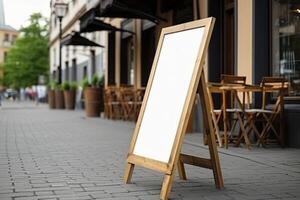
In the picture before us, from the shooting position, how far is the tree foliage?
5975cm

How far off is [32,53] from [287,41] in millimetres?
52288

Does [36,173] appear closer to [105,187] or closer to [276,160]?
[105,187]

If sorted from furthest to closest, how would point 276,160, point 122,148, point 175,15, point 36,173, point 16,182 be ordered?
point 175,15 < point 122,148 < point 276,160 < point 36,173 < point 16,182

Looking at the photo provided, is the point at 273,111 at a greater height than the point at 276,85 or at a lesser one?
lesser

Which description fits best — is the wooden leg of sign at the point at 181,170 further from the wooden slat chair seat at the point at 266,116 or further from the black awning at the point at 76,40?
the black awning at the point at 76,40

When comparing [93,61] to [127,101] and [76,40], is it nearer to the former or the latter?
[76,40]

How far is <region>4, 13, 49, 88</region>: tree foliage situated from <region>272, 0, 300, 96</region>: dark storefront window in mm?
50327

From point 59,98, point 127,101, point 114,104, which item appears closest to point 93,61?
point 59,98

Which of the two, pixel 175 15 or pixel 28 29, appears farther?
pixel 28 29

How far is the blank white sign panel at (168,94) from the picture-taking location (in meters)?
5.57

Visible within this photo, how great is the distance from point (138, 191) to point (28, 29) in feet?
188

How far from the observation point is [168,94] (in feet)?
19.1

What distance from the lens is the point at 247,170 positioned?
707 centimetres

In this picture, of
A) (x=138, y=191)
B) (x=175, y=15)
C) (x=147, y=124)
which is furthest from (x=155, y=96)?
(x=175, y=15)
